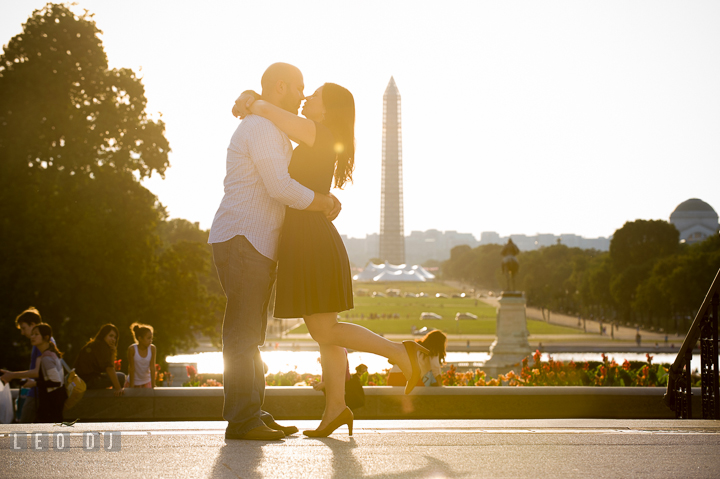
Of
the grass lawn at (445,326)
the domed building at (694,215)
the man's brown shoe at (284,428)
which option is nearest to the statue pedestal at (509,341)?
the man's brown shoe at (284,428)

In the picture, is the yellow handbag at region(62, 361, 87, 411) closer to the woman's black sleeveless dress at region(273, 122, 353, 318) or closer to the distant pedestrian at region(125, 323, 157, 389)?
the distant pedestrian at region(125, 323, 157, 389)

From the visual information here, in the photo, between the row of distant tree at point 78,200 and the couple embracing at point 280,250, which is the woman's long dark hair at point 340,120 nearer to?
the couple embracing at point 280,250

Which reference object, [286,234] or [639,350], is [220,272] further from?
[639,350]

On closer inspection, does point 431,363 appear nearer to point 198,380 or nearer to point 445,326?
point 198,380

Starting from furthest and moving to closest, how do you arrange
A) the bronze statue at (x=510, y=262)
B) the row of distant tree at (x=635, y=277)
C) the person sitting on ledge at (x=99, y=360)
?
the row of distant tree at (x=635, y=277) → the bronze statue at (x=510, y=262) → the person sitting on ledge at (x=99, y=360)

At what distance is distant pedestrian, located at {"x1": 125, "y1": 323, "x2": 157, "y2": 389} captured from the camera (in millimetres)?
9945

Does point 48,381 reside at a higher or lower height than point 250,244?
lower

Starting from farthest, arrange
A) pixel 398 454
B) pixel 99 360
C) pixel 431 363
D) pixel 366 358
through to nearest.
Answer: pixel 366 358 < pixel 431 363 < pixel 99 360 < pixel 398 454

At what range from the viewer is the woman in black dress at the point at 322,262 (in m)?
4.58

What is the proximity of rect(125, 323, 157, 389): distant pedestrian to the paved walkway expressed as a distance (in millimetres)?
5038

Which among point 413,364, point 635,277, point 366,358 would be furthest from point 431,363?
point 635,277

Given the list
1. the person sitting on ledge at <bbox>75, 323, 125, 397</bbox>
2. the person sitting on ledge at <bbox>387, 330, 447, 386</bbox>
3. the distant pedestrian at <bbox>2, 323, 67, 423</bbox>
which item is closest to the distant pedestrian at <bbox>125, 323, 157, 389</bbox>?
the person sitting on ledge at <bbox>75, 323, 125, 397</bbox>

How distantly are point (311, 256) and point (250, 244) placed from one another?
359mm

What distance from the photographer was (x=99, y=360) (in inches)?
367
